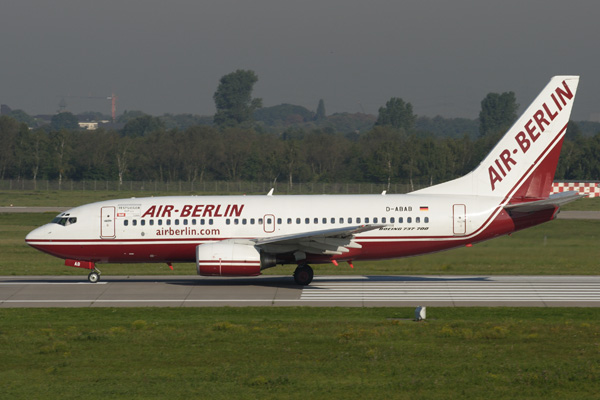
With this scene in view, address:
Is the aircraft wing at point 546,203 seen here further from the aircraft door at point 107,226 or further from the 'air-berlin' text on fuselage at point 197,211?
the aircraft door at point 107,226

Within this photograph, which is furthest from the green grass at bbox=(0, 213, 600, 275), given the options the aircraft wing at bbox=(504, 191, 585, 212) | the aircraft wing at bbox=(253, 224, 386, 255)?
the aircraft wing at bbox=(253, 224, 386, 255)

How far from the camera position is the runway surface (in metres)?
27.5

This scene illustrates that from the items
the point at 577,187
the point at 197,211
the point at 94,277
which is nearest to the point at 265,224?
the point at 197,211

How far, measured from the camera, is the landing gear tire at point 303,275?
3177 centimetres

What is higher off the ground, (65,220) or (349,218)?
(349,218)

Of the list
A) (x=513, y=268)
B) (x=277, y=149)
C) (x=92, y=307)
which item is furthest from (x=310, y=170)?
(x=92, y=307)

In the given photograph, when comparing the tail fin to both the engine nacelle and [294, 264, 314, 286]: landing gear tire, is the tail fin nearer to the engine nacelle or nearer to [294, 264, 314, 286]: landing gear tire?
[294, 264, 314, 286]: landing gear tire

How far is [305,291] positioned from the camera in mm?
30250

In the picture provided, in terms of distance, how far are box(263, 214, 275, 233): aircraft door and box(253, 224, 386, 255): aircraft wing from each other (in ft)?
1.23
